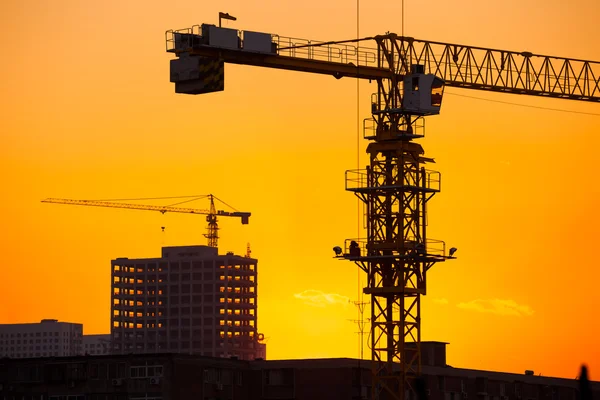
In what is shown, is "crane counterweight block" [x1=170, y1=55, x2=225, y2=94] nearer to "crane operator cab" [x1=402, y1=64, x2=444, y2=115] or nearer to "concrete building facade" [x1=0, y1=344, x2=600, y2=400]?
"crane operator cab" [x1=402, y1=64, x2=444, y2=115]

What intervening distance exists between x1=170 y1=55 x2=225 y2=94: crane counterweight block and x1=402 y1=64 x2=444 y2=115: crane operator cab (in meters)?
16.6

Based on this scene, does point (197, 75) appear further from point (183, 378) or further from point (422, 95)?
point (183, 378)

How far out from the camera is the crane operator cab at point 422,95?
11038 centimetres

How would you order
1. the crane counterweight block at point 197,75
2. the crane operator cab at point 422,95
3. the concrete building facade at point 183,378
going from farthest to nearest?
the concrete building facade at point 183,378, the crane operator cab at point 422,95, the crane counterweight block at point 197,75

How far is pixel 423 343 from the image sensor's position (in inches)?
5192

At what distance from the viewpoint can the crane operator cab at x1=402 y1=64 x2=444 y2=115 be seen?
11038cm

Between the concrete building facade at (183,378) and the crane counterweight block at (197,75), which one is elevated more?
the crane counterweight block at (197,75)

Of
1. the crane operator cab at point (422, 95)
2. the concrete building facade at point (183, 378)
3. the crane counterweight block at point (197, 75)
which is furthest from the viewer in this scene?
the concrete building facade at point (183, 378)

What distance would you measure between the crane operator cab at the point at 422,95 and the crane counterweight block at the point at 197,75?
16622 millimetres

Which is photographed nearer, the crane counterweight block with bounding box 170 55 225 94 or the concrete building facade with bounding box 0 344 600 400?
the crane counterweight block with bounding box 170 55 225 94

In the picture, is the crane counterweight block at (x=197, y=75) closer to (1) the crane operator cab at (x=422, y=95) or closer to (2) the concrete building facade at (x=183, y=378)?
(1) the crane operator cab at (x=422, y=95)

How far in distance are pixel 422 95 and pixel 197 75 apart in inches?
769

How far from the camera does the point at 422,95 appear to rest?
111m

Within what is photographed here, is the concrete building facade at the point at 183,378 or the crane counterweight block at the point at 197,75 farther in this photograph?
the concrete building facade at the point at 183,378
